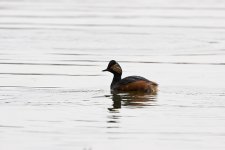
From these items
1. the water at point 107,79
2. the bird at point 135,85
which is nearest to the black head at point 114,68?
the water at point 107,79

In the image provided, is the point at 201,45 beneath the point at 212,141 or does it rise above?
above

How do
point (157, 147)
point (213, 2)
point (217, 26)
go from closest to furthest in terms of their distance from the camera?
1. point (157, 147)
2. point (217, 26)
3. point (213, 2)

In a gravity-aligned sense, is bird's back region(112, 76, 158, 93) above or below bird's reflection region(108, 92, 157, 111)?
above

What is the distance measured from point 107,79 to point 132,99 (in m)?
3.81

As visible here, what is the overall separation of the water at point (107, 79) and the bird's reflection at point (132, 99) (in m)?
0.03

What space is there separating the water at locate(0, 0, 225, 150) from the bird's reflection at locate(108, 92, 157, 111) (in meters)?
0.03

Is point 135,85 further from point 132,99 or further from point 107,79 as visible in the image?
point 107,79

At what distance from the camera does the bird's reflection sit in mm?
17625

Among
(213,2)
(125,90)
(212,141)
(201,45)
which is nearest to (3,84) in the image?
(125,90)

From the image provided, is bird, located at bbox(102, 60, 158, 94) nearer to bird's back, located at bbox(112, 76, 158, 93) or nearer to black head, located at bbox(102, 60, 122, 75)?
bird's back, located at bbox(112, 76, 158, 93)

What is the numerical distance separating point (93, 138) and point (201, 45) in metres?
16.7

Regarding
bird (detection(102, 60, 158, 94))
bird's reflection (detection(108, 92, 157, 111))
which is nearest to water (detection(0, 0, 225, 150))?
bird's reflection (detection(108, 92, 157, 111))

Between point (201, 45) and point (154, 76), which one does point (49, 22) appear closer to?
point (201, 45)

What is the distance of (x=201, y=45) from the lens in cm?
3003
